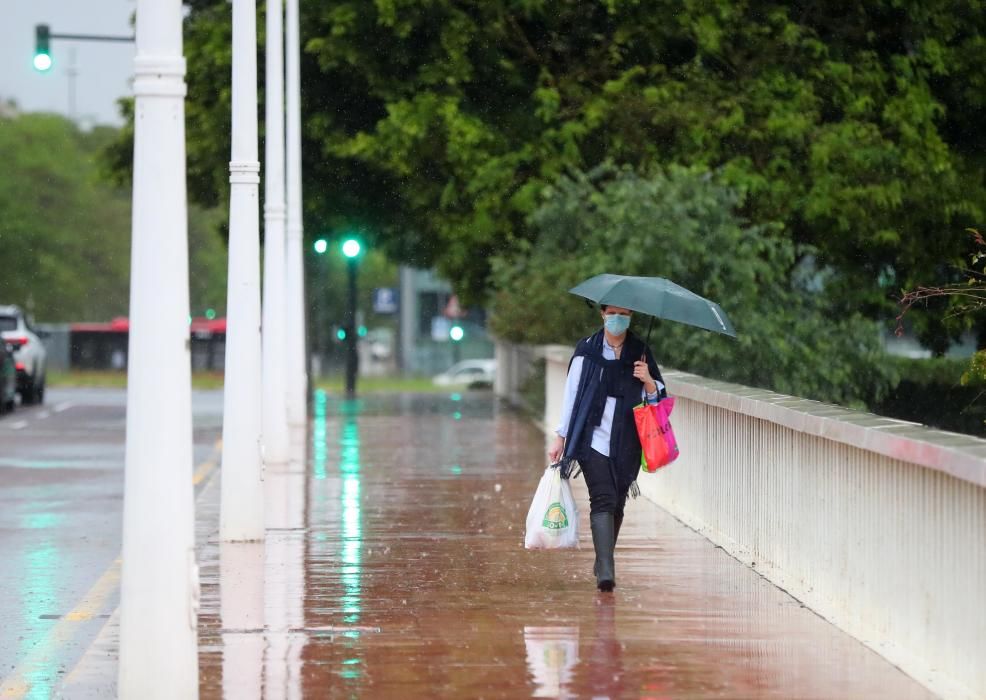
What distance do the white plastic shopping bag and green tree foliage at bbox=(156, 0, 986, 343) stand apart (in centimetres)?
1713

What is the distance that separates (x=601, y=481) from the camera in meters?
11.0

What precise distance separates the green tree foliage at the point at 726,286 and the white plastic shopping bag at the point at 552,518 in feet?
37.0

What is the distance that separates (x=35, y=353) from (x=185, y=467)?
31540 mm

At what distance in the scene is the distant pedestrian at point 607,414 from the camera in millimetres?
10984

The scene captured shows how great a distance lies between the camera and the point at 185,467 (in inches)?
298

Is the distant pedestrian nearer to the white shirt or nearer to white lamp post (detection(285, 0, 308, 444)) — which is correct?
the white shirt

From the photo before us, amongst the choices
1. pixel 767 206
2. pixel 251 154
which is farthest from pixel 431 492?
pixel 767 206

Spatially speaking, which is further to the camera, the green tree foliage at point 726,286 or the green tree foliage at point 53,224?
the green tree foliage at point 53,224

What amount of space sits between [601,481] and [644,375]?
2.16 feet

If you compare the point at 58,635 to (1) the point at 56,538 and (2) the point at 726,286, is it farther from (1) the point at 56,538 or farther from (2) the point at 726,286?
(2) the point at 726,286

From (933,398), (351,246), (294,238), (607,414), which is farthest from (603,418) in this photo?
(351,246)

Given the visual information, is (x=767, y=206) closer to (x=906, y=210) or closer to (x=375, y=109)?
(x=906, y=210)

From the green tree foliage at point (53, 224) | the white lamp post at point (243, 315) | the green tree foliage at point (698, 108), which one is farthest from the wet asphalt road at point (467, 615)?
the green tree foliage at point (53, 224)

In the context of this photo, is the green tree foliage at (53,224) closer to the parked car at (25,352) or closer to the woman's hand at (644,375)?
the parked car at (25,352)
